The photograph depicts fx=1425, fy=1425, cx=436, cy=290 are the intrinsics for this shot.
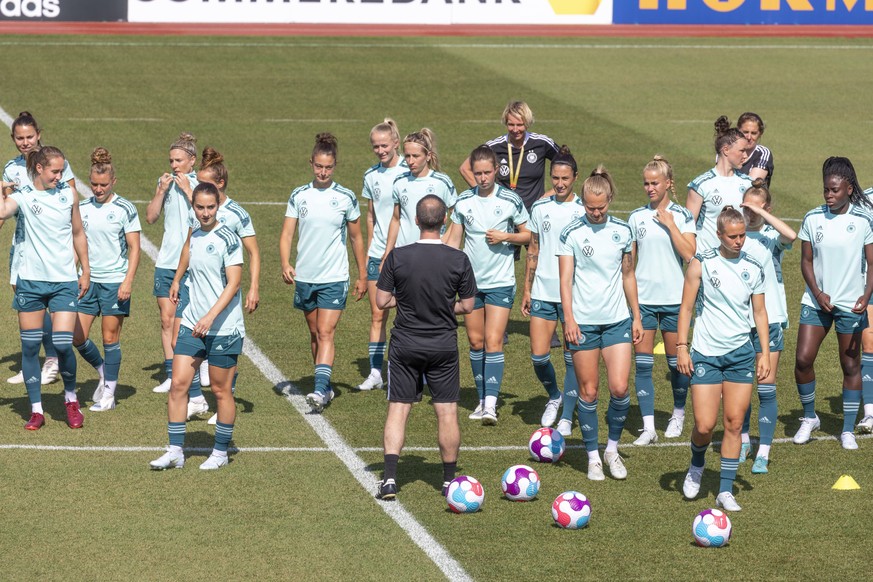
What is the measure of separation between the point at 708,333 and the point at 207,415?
4.80 m

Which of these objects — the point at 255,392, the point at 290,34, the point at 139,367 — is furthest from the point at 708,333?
the point at 290,34

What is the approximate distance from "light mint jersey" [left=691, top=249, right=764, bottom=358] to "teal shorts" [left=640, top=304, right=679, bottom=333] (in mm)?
1630

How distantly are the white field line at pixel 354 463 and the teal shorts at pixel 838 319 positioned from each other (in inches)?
158

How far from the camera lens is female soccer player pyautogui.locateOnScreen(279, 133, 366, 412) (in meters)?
13.0

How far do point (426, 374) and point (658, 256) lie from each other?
8.34ft

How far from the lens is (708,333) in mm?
10617

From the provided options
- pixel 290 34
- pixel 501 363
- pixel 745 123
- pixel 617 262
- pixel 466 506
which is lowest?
pixel 466 506

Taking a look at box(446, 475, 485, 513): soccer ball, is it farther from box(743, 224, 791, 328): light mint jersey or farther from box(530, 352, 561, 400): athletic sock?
box(743, 224, 791, 328): light mint jersey

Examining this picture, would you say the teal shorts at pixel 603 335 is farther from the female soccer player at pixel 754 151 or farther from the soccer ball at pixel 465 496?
the female soccer player at pixel 754 151

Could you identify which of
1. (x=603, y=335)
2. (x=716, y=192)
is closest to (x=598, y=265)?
(x=603, y=335)

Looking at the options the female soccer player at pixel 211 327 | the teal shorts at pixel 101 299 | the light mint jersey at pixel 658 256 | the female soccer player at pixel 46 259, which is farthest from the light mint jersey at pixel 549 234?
the female soccer player at pixel 46 259

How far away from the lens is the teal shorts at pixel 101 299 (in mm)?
12961

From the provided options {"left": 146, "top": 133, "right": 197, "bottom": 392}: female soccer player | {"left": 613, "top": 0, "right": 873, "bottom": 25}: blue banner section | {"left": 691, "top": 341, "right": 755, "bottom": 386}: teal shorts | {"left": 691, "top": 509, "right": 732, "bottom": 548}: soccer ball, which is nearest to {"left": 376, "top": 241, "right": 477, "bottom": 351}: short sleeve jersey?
{"left": 691, "top": 341, "right": 755, "bottom": 386}: teal shorts

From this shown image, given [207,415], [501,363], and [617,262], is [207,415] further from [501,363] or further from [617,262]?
[617,262]
